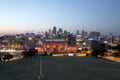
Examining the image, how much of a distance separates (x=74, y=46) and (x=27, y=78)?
9686cm

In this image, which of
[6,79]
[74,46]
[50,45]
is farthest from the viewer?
[74,46]

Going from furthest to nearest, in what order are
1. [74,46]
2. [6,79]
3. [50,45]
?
[74,46] → [50,45] → [6,79]

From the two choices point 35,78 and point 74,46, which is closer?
point 35,78

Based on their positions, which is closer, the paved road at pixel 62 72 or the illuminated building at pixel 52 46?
the paved road at pixel 62 72

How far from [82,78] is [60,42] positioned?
8822 centimetres

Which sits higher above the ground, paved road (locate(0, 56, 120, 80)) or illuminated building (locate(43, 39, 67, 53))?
paved road (locate(0, 56, 120, 80))

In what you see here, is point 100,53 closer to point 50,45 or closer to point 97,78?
point 97,78

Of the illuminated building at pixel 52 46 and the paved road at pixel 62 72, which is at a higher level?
the paved road at pixel 62 72

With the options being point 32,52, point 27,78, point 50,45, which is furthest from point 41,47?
point 27,78

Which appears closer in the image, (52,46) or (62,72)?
(62,72)

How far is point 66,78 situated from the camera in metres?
16.0

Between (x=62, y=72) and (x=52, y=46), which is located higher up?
(x=62, y=72)

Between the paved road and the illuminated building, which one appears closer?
the paved road

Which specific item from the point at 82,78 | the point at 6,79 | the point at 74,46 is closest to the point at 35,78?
the point at 6,79
